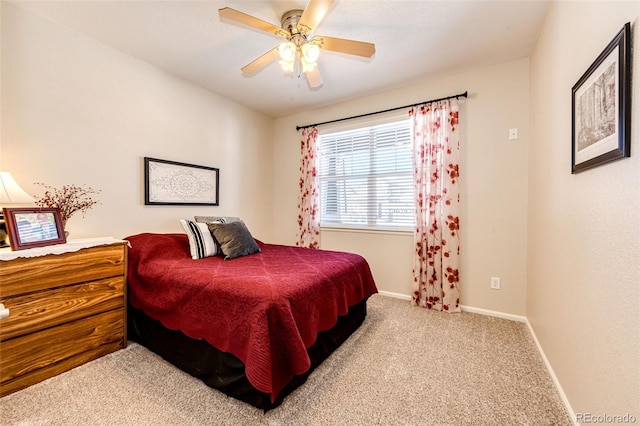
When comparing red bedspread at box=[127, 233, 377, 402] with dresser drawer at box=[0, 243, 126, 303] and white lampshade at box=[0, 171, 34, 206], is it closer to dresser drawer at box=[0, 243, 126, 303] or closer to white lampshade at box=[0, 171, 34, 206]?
dresser drawer at box=[0, 243, 126, 303]

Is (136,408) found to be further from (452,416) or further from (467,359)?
(467,359)

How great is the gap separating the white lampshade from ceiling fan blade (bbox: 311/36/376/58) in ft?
7.12

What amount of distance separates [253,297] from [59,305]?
1379mm

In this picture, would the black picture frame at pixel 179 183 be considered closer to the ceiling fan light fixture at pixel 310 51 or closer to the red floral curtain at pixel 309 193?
the red floral curtain at pixel 309 193

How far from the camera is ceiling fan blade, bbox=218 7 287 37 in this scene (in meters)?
1.61

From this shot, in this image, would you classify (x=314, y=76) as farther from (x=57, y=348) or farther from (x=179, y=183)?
(x=57, y=348)

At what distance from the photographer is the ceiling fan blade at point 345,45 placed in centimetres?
185

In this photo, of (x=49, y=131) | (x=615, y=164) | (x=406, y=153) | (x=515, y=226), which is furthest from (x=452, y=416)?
(x=49, y=131)

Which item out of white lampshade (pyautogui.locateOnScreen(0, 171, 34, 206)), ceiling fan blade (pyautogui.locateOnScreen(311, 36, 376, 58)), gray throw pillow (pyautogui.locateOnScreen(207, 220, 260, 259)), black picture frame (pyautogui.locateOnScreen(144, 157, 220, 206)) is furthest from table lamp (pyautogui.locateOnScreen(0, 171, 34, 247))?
ceiling fan blade (pyautogui.locateOnScreen(311, 36, 376, 58))

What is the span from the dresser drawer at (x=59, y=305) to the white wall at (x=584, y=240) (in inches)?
114

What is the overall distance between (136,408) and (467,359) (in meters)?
2.14

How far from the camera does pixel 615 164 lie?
1058 mm

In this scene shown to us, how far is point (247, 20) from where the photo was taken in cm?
168
